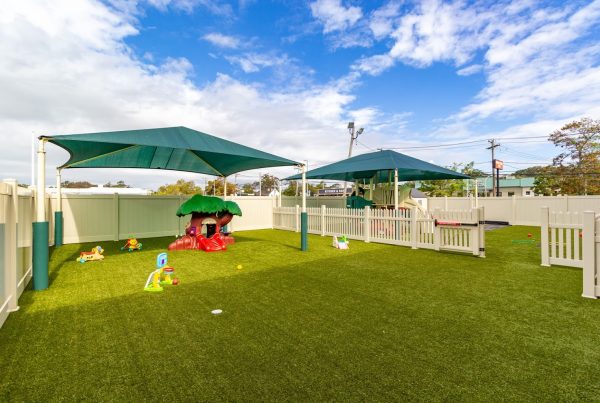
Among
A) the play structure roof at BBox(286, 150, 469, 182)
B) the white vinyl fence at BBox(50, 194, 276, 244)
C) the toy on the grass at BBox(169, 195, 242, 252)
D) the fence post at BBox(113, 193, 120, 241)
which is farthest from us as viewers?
the play structure roof at BBox(286, 150, 469, 182)

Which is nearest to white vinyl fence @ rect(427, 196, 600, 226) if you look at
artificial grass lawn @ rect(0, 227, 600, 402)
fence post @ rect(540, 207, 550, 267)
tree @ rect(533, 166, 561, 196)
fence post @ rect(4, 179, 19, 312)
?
fence post @ rect(540, 207, 550, 267)

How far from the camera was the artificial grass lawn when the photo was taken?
2225mm

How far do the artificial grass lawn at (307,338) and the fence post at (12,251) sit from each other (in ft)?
0.92

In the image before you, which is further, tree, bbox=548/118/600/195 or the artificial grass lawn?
tree, bbox=548/118/600/195

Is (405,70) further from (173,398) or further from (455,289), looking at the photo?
(173,398)

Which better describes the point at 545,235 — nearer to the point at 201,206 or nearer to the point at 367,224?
the point at 367,224

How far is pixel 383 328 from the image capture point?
330cm

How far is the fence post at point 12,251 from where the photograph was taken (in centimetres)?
371

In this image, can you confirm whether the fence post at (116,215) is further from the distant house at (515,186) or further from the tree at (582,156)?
the distant house at (515,186)

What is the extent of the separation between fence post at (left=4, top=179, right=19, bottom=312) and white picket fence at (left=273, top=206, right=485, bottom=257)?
893 centimetres

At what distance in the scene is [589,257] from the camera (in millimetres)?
4457

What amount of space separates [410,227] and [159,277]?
726 centimetres

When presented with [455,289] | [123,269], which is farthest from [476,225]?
[123,269]

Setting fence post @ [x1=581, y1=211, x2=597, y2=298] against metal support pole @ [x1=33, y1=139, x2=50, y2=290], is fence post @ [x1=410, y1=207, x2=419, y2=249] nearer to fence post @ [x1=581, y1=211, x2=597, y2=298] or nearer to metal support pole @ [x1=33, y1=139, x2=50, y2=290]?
fence post @ [x1=581, y1=211, x2=597, y2=298]
